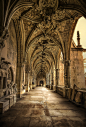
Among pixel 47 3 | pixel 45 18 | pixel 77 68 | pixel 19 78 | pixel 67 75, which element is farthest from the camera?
pixel 77 68

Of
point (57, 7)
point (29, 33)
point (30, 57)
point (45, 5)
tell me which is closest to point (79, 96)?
point (57, 7)

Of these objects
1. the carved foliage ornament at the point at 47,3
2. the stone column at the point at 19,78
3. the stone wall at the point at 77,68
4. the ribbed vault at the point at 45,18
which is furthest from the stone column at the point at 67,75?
the carved foliage ornament at the point at 47,3

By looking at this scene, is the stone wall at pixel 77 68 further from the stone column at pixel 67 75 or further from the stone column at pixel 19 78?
the stone column at pixel 19 78

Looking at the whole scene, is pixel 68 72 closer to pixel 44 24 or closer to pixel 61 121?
pixel 44 24

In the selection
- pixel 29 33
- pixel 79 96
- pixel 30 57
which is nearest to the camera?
pixel 79 96

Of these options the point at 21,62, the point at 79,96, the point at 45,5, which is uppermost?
the point at 45,5

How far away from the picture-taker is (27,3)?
527 centimetres

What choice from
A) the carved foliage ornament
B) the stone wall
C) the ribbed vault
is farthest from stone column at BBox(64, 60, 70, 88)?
the carved foliage ornament

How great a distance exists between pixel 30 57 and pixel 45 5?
8.91 meters

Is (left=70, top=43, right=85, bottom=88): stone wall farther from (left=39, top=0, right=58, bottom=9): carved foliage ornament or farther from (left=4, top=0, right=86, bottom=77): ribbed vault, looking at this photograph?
(left=39, top=0, right=58, bottom=9): carved foliage ornament

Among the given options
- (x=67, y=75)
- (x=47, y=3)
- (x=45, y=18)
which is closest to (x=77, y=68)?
(x=67, y=75)

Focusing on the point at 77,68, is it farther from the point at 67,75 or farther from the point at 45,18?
the point at 45,18

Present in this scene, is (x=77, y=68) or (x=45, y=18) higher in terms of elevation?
(x=45, y=18)

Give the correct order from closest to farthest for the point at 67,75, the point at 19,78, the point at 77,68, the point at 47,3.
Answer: the point at 47,3
the point at 19,78
the point at 67,75
the point at 77,68
